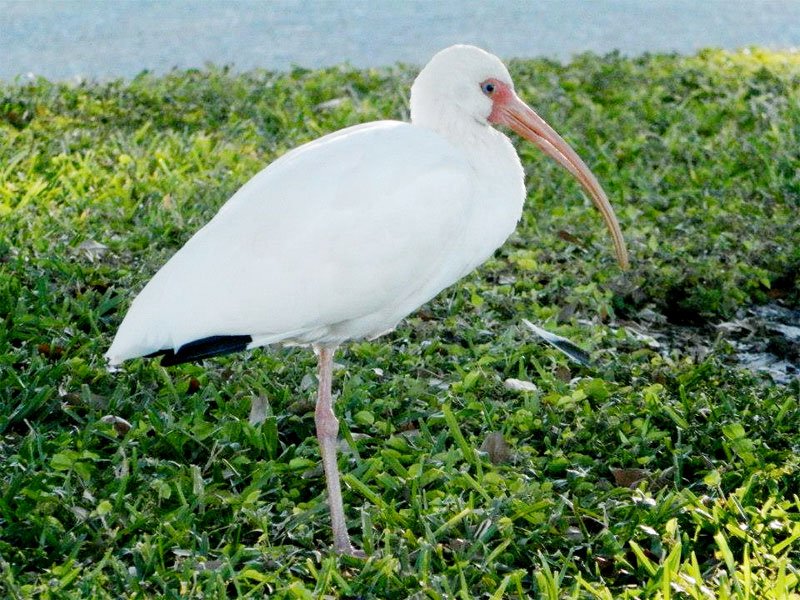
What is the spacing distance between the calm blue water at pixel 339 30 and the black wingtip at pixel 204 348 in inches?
225

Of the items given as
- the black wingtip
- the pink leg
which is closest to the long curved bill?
the pink leg

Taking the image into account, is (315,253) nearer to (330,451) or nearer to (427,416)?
(330,451)

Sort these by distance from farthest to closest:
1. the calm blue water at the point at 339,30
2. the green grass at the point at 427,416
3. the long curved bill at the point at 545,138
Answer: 1. the calm blue water at the point at 339,30
2. the long curved bill at the point at 545,138
3. the green grass at the point at 427,416

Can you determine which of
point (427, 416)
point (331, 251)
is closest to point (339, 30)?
point (427, 416)

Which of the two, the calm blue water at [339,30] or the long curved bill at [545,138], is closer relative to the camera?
the long curved bill at [545,138]

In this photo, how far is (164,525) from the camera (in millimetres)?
3213

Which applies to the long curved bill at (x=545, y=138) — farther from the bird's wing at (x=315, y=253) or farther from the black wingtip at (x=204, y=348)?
the black wingtip at (x=204, y=348)

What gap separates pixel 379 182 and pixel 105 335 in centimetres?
142

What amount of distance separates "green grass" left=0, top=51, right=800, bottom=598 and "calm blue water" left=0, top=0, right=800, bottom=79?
2.90 metres

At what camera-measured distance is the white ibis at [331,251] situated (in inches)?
127

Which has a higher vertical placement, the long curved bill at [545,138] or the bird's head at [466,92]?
the bird's head at [466,92]

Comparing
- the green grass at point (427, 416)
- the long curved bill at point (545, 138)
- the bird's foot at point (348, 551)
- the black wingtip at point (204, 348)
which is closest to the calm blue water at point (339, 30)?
the green grass at point (427, 416)

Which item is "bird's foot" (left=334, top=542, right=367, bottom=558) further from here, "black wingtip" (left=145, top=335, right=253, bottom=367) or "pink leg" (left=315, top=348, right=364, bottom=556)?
"black wingtip" (left=145, top=335, right=253, bottom=367)

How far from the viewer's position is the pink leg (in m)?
3.23
